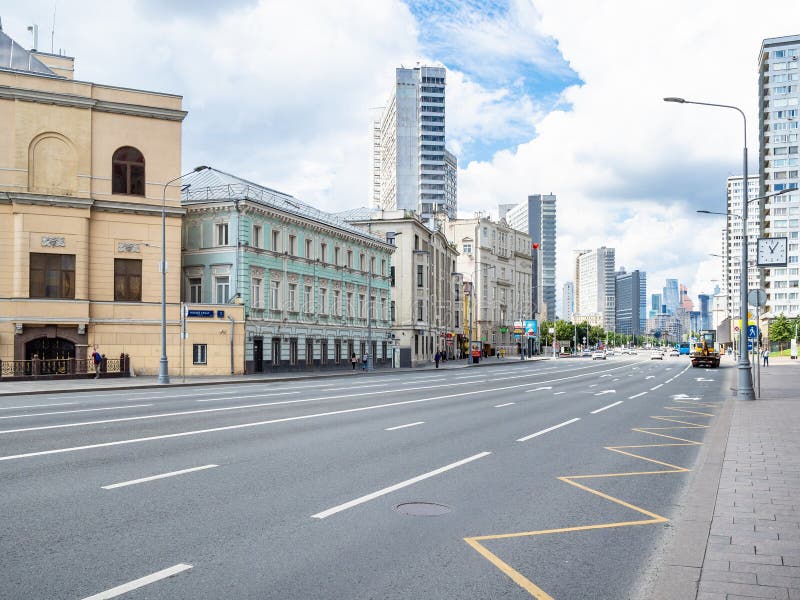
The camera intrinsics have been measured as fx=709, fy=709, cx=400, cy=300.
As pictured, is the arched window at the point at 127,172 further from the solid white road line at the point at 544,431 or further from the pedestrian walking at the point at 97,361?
the solid white road line at the point at 544,431

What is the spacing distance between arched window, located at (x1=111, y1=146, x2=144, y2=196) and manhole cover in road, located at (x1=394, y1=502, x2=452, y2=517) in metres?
37.4

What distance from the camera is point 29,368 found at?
3547 centimetres

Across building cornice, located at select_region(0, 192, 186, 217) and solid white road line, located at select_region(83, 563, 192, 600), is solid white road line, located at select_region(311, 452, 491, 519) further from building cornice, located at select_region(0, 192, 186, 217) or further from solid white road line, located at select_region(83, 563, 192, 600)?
building cornice, located at select_region(0, 192, 186, 217)

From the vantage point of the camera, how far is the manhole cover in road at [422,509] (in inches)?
307

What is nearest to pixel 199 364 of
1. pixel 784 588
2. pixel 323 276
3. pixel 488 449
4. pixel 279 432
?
pixel 323 276

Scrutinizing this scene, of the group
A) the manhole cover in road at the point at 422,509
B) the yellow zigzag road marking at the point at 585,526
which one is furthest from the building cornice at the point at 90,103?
the manhole cover in road at the point at 422,509

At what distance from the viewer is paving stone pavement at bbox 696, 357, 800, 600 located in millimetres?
5415

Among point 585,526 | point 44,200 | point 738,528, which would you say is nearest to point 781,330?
point 44,200

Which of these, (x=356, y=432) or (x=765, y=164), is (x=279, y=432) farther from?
(x=765, y=164)

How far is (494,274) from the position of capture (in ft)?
405

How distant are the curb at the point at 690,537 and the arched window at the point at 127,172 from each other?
37016mm

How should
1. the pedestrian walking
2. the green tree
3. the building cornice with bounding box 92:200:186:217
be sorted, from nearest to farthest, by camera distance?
the pedestrian walking < the building cornice with bounding box 92:200:186:217 < the green tree

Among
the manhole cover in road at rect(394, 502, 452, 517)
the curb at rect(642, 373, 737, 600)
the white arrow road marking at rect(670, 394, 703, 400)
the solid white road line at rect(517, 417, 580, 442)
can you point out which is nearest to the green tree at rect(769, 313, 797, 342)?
the white arrow road marking at rect(670, 394, 703, 400)

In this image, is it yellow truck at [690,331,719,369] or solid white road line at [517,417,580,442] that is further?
yellow truck at [690,331,719,369]
